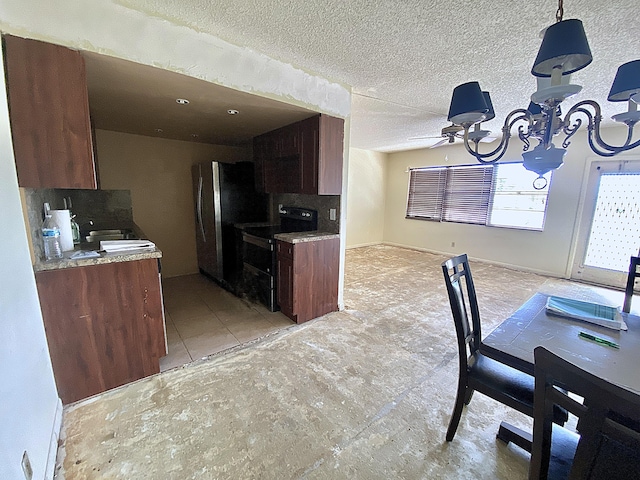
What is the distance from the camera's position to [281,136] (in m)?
3.22

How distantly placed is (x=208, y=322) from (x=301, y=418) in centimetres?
160

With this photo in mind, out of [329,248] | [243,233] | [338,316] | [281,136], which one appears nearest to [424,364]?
[338,316]

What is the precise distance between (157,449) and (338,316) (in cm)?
196

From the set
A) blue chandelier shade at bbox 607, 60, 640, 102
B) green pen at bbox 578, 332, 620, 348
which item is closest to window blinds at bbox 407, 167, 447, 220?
blue chandelier shade at bbox 607, 60, 640, 102

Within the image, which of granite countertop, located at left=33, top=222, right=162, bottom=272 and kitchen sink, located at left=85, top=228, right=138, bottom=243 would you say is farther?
kitchen sink, located at left=85, top=228, right=138, bottom=243

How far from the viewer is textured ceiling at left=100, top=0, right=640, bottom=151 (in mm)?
1564

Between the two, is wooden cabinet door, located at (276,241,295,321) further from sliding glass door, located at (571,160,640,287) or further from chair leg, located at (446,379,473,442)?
sliding glass door, located at (571,160,640,287)

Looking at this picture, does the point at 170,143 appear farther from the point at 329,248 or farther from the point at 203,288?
the point at 329,248

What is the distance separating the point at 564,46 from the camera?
3.48 ft

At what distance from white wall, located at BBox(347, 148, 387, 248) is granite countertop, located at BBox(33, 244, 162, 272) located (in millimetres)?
4907

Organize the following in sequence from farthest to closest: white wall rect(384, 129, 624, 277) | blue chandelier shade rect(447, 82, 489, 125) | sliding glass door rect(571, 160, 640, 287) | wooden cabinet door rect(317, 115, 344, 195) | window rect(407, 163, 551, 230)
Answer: window rect(407, 163, 551, 230)
white wall rect(384, 129, 624, 277)
sliding glass door rect(571, 160, 640, 287)
wooden cabinet door rect(317, 115, 344, 195)
blue chandelier shade rect(447, 82, 489, 125)

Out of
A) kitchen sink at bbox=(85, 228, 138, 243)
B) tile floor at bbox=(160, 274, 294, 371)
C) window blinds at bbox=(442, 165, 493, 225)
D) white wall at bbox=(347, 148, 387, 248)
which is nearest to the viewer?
tile floor at bbox=(160, 274, 294, 371)

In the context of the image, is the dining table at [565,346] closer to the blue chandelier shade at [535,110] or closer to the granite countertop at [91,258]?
the blue chandelier shade at [535,110]

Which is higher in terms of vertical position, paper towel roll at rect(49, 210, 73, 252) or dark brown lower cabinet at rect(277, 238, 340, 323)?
paper towel roll at rect(49, 210, 73, 252)
